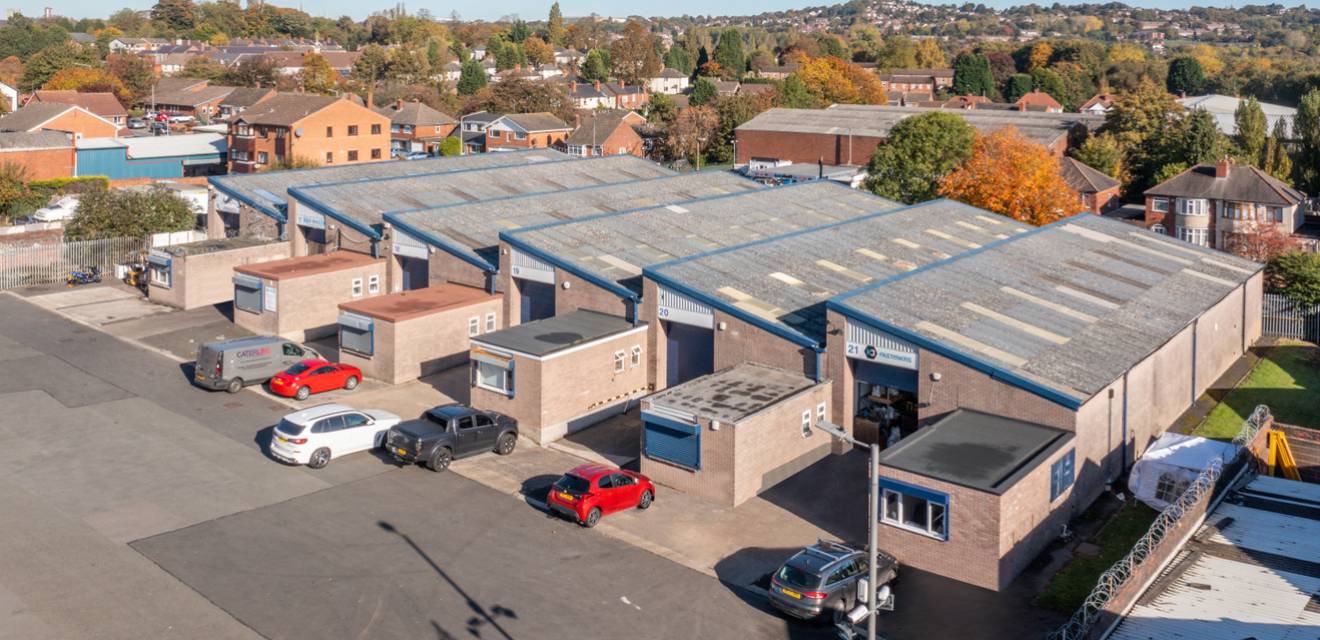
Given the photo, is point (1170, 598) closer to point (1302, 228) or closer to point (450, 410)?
point (450, 410)

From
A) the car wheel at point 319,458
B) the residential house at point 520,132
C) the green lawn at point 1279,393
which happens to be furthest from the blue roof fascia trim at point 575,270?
the residential house at point 520,132

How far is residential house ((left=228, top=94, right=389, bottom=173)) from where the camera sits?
8662cm

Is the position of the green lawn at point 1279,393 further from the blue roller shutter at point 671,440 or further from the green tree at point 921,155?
the green tree at point 921,155

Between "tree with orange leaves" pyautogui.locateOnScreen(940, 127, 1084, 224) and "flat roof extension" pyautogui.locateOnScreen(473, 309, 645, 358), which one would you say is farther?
"tree with orange leaves" pyautogui.locateOnScreen(940, 127, 1084, 224)

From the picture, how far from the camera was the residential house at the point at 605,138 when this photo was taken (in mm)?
101875

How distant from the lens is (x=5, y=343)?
139ft

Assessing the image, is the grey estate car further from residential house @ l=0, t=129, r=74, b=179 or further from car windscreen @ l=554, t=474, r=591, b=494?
residential house @ l=0, t=129, r=74, b=179

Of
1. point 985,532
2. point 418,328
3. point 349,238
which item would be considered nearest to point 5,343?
point 349,238

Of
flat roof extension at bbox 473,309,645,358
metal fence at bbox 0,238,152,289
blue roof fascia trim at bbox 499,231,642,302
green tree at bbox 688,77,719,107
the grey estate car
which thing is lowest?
the grey estate car

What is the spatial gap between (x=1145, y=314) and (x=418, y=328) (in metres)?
23.8

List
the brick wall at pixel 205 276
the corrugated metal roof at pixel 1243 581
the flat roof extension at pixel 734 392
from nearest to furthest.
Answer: the corrugated metal roof at pixel 1243 581
the flat roof extension at pixel 734 392
the brick wall at pixel 205 276

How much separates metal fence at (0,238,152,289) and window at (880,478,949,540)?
4369 centimetres

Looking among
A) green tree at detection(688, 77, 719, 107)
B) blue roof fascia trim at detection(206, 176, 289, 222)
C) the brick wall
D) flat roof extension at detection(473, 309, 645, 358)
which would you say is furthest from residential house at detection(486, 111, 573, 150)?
flat roof extension at detection(473, 309, 645, 358)

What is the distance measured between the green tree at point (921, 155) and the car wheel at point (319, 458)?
4227 cm
